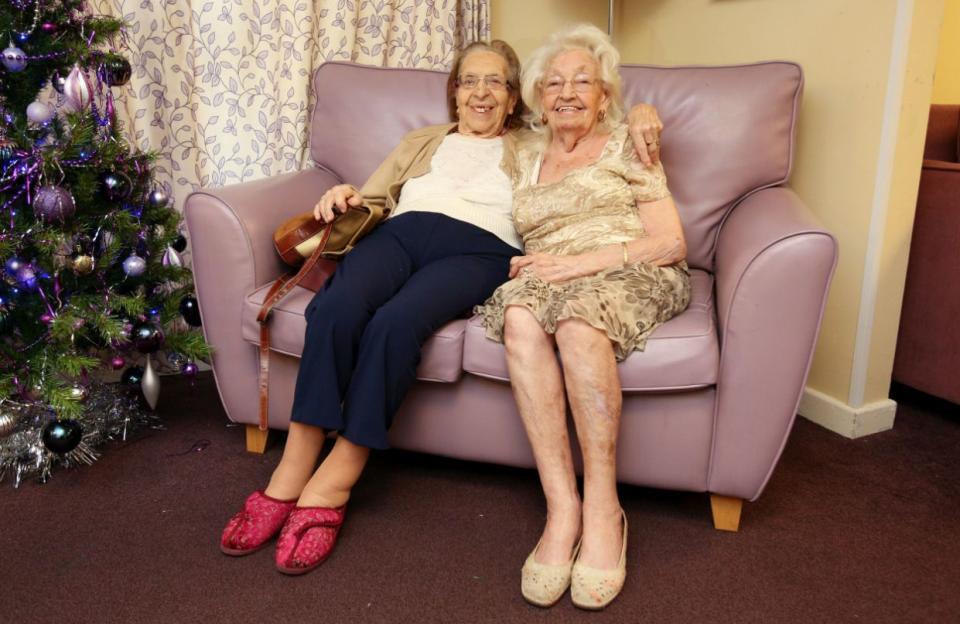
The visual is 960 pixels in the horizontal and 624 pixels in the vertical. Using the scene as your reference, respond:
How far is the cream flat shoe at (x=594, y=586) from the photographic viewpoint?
1350mm

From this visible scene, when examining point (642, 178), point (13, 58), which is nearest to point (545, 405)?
point (642, 178)

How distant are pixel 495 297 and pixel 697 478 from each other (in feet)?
1.81

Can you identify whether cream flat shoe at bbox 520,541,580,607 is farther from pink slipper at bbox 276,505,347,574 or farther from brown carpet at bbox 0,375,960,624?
pink slipper at bbox 276,505,347,574

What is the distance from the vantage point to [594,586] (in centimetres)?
136

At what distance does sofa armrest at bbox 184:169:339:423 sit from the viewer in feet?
5.82

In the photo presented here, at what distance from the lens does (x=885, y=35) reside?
6.09 ft

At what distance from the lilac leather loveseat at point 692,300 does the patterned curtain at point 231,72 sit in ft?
1.10

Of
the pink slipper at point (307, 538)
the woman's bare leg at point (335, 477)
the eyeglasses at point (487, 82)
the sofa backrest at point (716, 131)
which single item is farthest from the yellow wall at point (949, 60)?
the pink slipper at point (307, 538)

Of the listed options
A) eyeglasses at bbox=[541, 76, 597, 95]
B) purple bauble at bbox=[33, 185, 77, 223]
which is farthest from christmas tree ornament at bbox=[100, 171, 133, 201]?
eyeglasses at bbox=[541, 76, 597, 95]

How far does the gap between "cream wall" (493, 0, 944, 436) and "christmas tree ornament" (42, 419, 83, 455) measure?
1.91m

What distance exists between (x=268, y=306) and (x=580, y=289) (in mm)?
678

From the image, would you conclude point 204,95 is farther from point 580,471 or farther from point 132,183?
point 580,471

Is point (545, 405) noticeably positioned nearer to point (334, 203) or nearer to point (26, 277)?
point (334, 203)

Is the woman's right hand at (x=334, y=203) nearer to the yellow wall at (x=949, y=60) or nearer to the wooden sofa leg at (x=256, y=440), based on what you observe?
the wooden sofa leg at (x=256, y=440)
